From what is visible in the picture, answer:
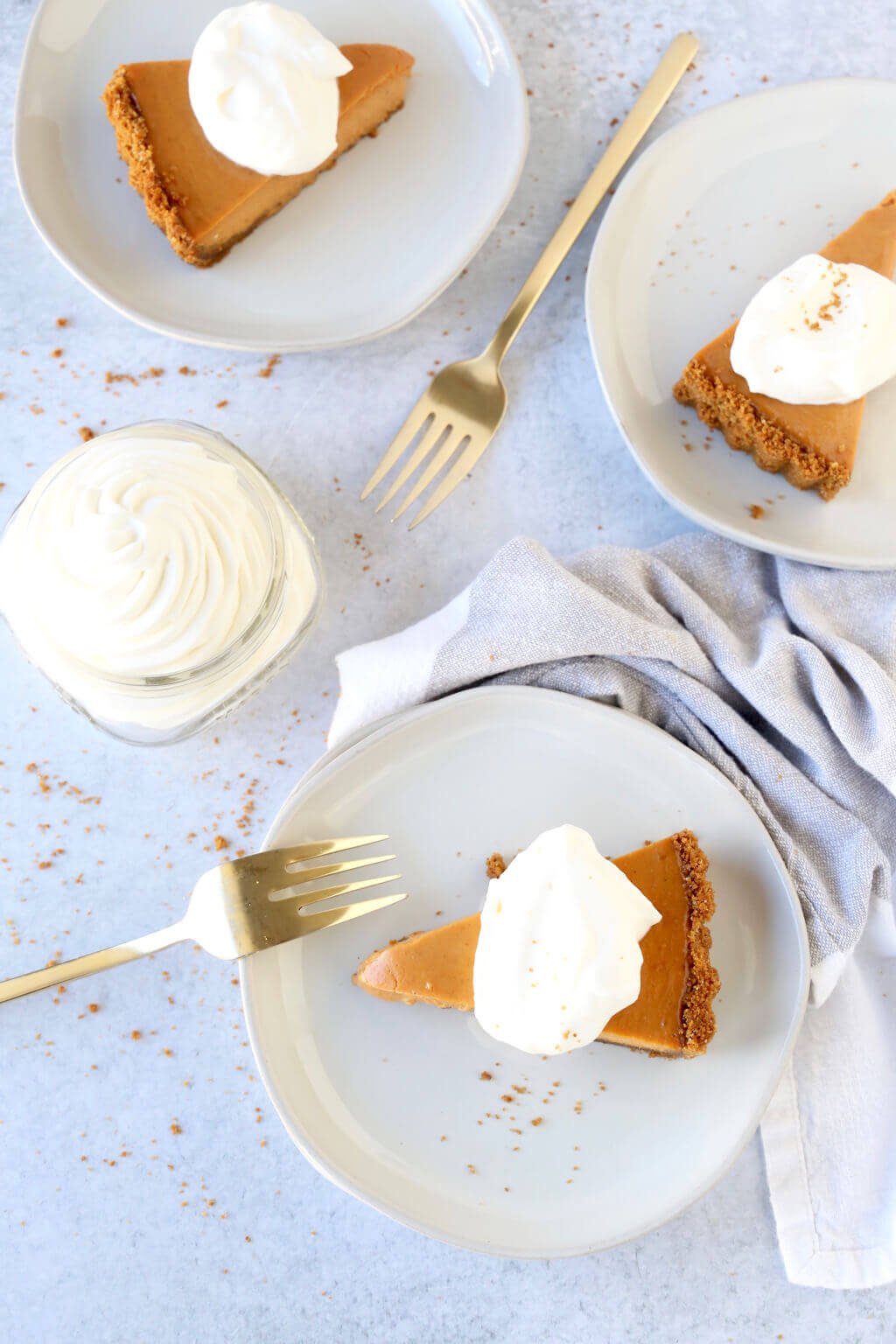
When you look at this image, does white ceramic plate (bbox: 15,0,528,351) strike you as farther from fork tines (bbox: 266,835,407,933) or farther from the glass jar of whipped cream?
fork tines (bbox: 266,835,407,933)

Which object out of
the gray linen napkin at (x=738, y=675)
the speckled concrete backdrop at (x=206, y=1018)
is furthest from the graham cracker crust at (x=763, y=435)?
the speckled concrete backdrop at (x=206, y=1018)

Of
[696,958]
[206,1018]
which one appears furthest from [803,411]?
[206,1018]

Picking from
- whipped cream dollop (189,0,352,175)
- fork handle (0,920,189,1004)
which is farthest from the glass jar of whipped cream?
whipped cream dollop (189,0,352,175)

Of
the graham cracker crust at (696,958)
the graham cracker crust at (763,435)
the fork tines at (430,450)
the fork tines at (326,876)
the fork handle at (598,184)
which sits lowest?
the graham cracker crust at (696,958)

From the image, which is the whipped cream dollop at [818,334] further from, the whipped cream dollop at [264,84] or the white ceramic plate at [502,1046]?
the whipped cream dollop at [264,84]

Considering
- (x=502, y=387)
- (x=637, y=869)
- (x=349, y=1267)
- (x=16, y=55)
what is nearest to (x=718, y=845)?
(x=637, y=869)

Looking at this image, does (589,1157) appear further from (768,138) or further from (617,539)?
(768,138)

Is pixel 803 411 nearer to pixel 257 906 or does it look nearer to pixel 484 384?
pixel 484 384
